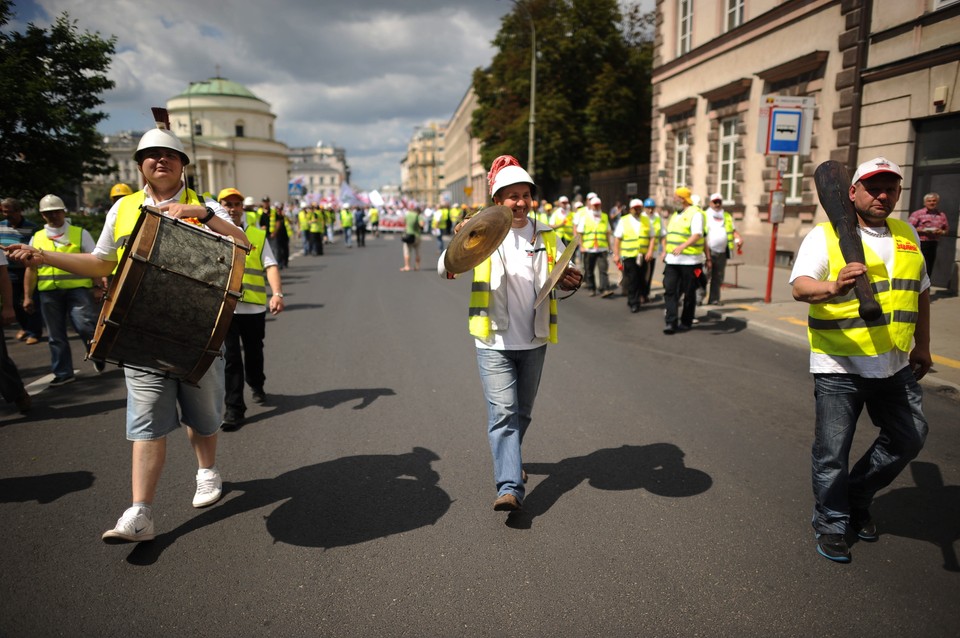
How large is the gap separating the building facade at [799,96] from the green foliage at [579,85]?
12.1 m

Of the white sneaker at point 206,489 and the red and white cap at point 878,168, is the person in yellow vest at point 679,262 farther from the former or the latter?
the white sneaker at point 206,489

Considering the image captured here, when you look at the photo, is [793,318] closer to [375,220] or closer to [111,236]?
[111,236]

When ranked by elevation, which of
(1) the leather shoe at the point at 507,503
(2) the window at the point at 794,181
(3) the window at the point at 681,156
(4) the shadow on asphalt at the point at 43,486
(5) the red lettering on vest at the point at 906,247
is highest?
(3) the window at the point at 681,156

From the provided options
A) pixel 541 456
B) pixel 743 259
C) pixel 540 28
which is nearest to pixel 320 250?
pixel 743 259

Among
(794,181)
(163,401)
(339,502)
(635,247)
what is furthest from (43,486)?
(794,181)

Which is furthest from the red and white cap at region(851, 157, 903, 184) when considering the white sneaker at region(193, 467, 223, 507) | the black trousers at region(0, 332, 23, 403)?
the black trousers at region(0, 332, 23, 403)

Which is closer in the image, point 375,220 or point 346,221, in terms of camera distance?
point 346,221

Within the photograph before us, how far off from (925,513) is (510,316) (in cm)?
255

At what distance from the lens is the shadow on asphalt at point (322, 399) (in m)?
→ 5.70

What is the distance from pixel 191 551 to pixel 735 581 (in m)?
2.62

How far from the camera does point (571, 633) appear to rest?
2631mm

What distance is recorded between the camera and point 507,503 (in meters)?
3.53

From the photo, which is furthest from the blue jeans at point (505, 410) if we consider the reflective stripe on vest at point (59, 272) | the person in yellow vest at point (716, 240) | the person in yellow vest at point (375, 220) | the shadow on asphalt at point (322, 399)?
the person in yellow vest at point (375, 220)

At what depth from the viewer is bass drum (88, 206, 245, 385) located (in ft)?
9.66
